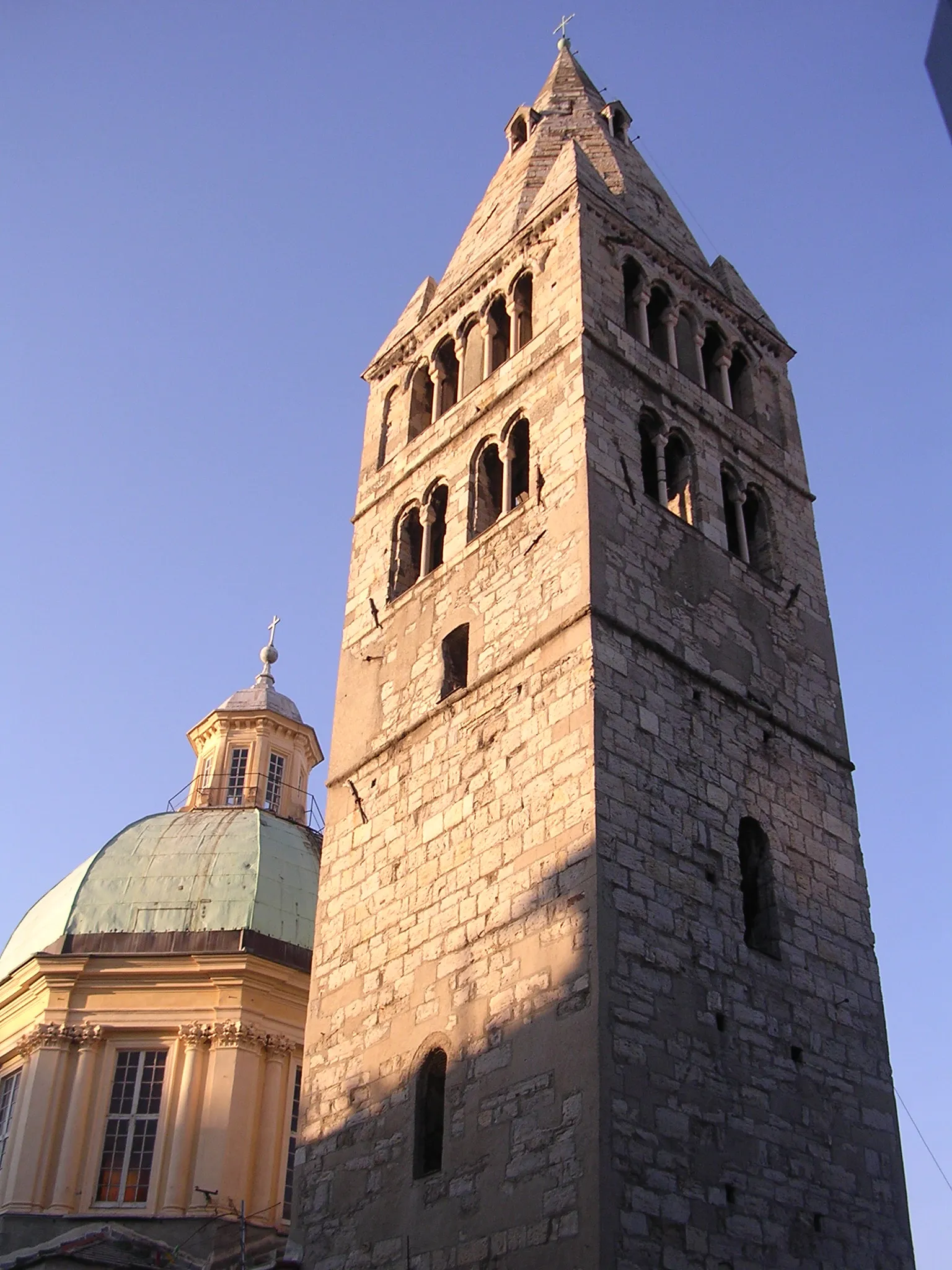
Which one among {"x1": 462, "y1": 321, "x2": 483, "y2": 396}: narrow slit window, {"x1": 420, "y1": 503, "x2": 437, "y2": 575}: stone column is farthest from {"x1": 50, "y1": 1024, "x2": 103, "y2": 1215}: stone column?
{"x1": 462, "y1": 321, "x2": 483, "y2": 396}: narrow slit window

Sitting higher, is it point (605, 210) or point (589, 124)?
point (589, 124)

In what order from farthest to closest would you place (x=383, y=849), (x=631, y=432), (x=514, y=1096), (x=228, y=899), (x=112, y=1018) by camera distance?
(x=228, y=899)
(x=112, y=1018)
(x=631, y=432)
(x=383, y=849)
(x=514, y=1096)

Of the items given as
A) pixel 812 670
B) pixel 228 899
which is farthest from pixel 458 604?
pixel 228 899

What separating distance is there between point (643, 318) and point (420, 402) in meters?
4.03

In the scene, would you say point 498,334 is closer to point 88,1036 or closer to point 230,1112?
point 230,1112

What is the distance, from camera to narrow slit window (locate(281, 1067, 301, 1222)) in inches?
934

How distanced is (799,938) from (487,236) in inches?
508

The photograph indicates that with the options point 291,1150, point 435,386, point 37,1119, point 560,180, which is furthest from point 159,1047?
point 560,180

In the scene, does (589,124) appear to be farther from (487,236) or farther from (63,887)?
(63,887)

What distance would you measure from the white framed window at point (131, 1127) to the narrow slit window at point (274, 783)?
927 cm

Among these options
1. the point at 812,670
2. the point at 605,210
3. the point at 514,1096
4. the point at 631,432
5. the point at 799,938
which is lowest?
the point at 514,1096

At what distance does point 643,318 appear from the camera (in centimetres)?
2069

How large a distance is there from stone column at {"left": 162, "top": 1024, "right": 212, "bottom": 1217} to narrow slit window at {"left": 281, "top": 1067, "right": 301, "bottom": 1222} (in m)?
1.63

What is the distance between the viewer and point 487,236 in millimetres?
23281
